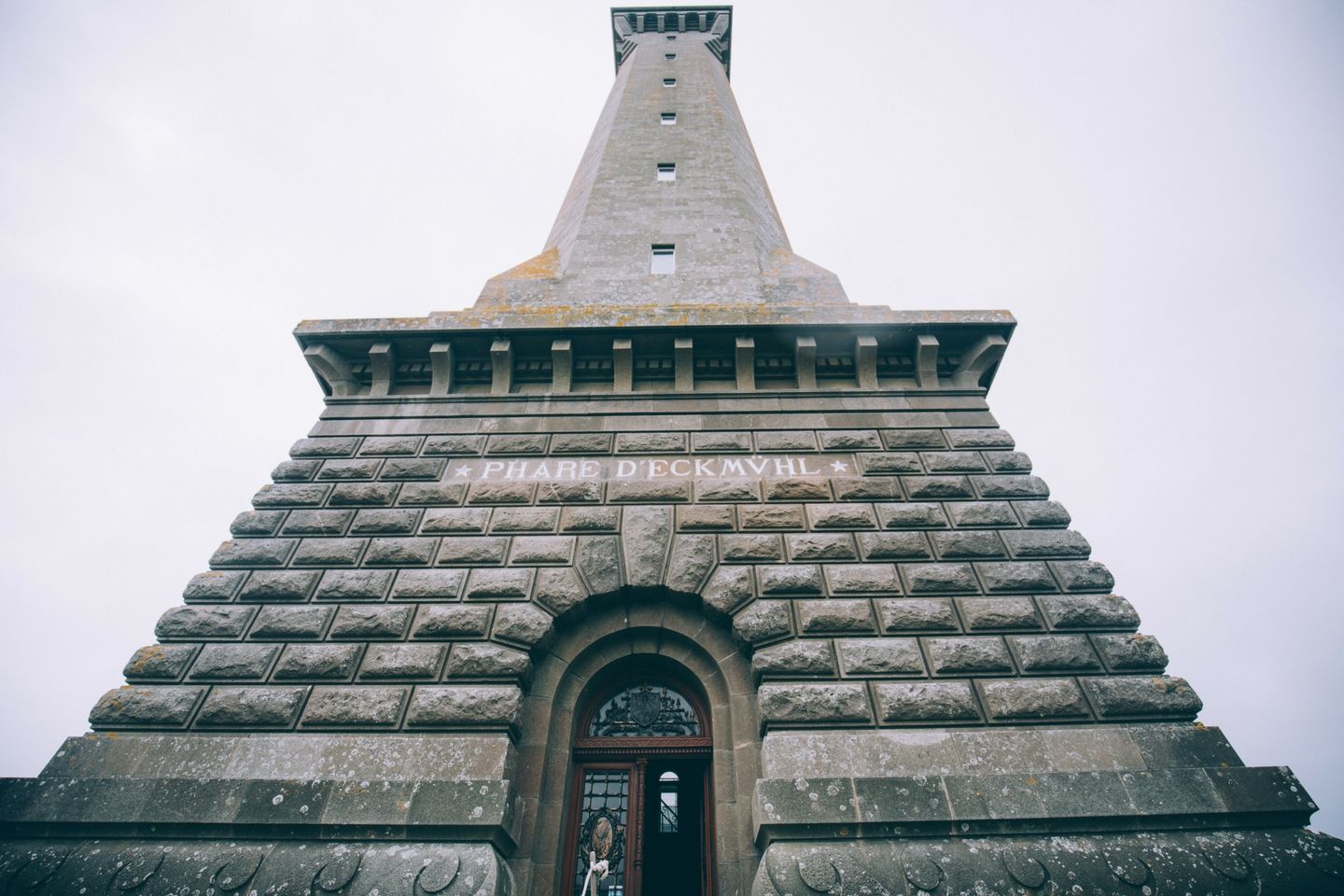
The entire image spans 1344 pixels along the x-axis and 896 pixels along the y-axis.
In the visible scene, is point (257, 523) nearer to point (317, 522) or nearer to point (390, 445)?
point (317, 522)

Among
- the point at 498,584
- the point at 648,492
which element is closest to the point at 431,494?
the point at 498,584

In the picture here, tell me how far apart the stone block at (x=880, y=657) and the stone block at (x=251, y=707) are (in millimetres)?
4908

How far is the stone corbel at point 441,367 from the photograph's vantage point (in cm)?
793

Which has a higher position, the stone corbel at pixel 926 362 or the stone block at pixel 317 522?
the stone corbel at pixel 926 362

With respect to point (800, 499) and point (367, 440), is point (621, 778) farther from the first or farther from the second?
point (367, 440)

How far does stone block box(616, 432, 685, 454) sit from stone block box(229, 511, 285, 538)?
12.6ft

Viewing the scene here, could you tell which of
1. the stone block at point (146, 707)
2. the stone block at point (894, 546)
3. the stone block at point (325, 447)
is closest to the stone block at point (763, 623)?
the stone block at point (894, 546)

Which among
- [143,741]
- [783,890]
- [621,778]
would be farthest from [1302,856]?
[143,741]

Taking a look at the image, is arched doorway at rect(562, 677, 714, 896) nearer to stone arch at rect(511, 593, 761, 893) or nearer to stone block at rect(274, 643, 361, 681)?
stone arch at rect(511, 593, 761, 893)

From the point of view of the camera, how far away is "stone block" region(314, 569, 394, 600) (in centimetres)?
617

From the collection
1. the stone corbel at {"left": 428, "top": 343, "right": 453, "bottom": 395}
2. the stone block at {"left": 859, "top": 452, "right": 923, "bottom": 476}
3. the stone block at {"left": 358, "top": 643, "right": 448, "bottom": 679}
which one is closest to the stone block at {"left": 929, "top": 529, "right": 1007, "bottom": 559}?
the stone block at {"left": 859, "top": 452, "right": 923, "bottom": 476}

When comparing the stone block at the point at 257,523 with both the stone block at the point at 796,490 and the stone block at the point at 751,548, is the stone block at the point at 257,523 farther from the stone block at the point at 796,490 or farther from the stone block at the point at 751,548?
the stone block at the point at 796,490

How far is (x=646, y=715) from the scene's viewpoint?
6.18 m

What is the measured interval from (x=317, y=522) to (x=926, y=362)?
7547mm
